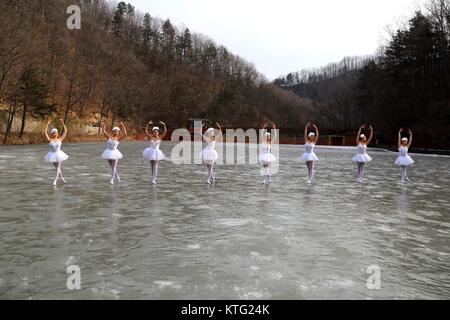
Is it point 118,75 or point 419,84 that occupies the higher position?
point 118,75

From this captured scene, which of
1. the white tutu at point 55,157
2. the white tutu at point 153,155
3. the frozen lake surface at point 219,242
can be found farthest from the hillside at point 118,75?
the frozen lake surface at point 219,242

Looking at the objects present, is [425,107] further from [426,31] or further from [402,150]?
[402,150]

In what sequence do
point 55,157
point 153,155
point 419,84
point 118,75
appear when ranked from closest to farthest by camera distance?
point 55,157 → point 153,155 → point 419,84 → point 118,75

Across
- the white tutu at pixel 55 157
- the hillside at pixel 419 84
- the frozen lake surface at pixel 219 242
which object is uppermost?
the hillside at pixel 419 84

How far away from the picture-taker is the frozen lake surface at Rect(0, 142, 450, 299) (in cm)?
487

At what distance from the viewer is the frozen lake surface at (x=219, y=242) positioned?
4.87 metres

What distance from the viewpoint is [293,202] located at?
442 inches

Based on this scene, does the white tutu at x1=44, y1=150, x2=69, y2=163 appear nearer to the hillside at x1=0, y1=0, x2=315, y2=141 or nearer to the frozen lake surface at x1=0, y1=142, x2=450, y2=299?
the frozen lake surface at x1=0, y1=142, x2=450, y2=299

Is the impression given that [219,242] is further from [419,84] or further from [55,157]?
[419,84]

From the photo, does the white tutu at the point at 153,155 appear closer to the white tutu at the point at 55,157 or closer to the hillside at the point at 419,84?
the white tutu at the point at 55,157

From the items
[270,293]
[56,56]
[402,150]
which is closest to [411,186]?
[402,150]

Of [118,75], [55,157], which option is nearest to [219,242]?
[55,157]

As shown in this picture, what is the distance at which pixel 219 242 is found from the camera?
272 inches

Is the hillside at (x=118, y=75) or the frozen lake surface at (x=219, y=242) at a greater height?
the hillside at (x=118, y=75)
